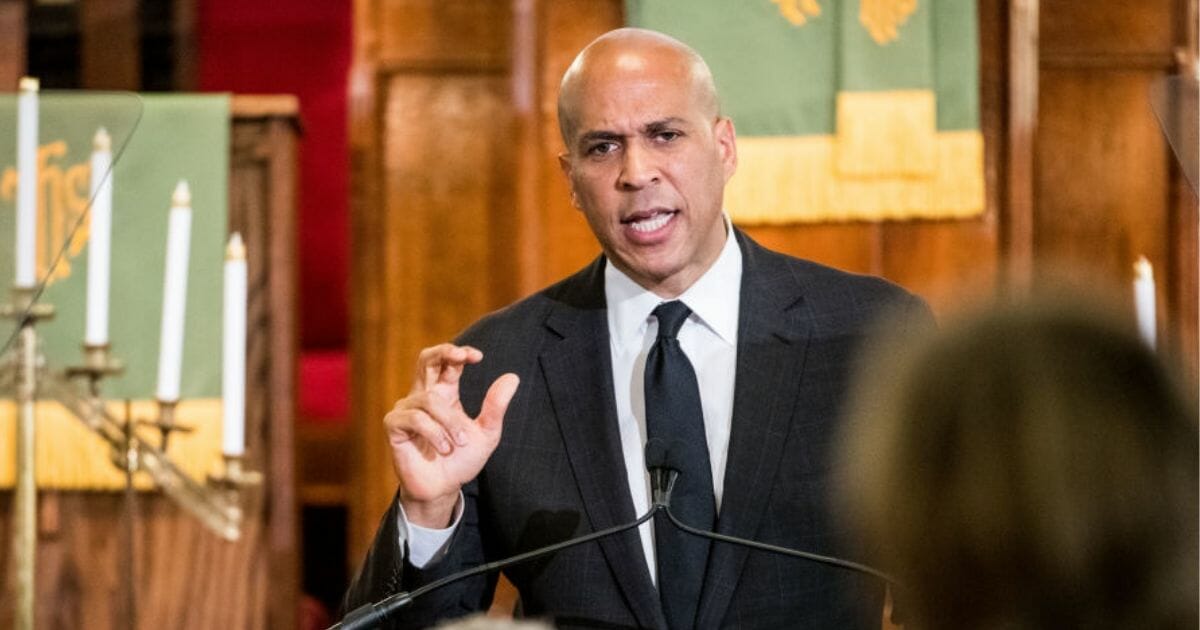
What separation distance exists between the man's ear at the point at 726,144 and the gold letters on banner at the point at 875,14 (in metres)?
1.27

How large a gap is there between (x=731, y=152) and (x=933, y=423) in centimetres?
159

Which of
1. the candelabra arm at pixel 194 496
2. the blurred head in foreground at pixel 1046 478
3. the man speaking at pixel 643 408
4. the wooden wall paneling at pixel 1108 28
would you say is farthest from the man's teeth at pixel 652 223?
the wooden wall paneling at pixel 1108 28

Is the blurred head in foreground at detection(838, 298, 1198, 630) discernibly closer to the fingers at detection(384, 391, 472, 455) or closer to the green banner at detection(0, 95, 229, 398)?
the fingers at detection(384, 391, 472, 455)

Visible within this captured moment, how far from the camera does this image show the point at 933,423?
0.78 meters

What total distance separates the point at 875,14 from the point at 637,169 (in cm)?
153

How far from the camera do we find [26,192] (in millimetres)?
1536

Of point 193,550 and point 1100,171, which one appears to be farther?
point 1100,171

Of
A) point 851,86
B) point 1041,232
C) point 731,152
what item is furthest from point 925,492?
point 1041,232

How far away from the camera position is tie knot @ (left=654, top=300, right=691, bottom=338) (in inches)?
83.7

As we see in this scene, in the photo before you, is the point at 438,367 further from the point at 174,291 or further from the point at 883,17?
the point at 883,17

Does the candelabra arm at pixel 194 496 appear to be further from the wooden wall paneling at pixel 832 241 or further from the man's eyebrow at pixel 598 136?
the wooden wall paneling at pixel 832 241

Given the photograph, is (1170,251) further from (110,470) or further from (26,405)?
(26,405)

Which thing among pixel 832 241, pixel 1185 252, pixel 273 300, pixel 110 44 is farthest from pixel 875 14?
pixel 110 44

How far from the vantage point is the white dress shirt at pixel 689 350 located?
6.86 ft
